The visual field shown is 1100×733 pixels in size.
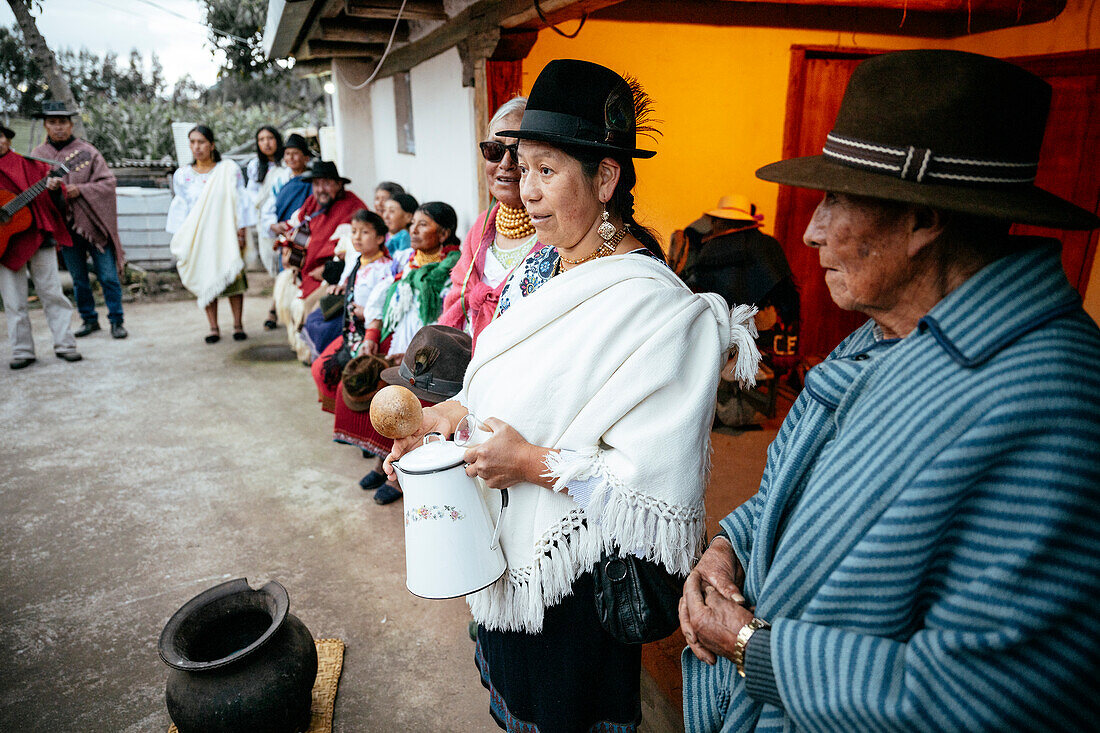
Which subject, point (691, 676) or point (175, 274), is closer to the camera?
point (691, 676)

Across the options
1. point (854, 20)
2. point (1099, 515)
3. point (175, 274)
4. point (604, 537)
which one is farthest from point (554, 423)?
point (175, 274)

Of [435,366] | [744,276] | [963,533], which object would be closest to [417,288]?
[435,366]

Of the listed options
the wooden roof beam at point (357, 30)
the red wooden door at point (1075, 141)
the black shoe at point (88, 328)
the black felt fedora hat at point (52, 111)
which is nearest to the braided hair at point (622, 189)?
the red wooden door at point (1075, 141)

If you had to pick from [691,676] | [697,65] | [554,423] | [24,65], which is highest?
[24,65]

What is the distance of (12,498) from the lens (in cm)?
383

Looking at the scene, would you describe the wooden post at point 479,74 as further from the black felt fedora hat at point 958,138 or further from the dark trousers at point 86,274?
the dark trousers at point 86,274

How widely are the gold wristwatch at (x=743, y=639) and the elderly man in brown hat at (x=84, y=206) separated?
24.3ft

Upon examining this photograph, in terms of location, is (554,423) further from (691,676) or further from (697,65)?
(697,65)

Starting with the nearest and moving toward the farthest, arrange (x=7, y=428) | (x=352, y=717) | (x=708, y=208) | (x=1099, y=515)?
(x=1099, y=515) < (x=352, y=717) < (x=7, y=428) < (x=708, y=208)

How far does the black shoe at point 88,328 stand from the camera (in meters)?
6.96

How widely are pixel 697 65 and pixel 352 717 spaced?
4743 mm

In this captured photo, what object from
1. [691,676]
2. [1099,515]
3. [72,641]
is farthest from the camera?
[72,641]

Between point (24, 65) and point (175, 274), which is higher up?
point (24, 65)

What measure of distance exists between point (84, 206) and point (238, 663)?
6189 millimetres
